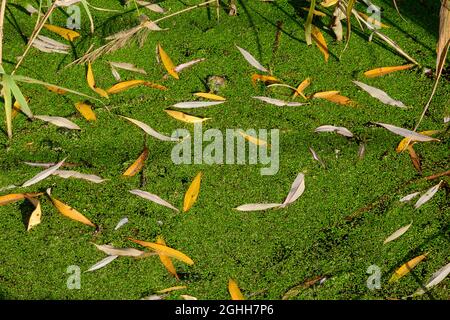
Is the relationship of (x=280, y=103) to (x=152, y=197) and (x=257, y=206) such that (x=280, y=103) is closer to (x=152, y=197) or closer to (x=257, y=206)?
(x=257, y=206)

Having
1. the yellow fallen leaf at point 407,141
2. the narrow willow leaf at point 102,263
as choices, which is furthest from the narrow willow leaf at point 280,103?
the narrow willow leaf at point 102,263

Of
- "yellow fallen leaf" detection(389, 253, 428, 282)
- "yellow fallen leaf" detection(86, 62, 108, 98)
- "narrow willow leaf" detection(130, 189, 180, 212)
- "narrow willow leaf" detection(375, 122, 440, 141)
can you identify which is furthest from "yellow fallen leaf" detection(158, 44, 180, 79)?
"yellow fallen leaf" detection(389, 253, 428, 282)

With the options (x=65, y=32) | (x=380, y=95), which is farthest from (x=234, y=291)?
(x=65, y=32)

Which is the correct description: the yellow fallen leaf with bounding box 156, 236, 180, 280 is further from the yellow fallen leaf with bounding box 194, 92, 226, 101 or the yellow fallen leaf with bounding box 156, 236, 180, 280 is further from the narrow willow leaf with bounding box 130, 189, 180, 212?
the yellow fallen leaf with bounding box 194, 92, 226, 101

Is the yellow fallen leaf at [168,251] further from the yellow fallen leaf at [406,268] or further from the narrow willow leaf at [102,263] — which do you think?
the yellow fallen leaf at [406,268]

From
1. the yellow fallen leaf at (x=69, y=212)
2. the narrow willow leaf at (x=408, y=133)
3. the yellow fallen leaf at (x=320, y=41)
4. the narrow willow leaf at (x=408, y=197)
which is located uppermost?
the yellow fallen leaf at (x=320, y=41)

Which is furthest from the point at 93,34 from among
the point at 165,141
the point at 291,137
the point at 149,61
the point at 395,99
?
the point at 395,99
